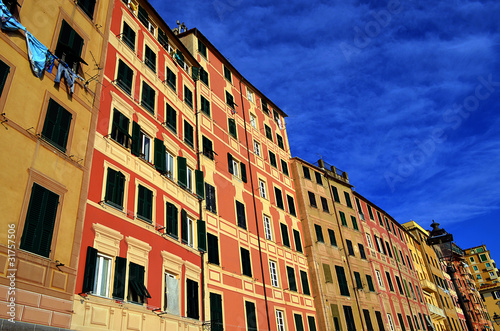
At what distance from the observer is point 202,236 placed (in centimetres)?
2081

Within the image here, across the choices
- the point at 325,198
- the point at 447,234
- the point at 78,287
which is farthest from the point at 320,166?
the point at 78,287

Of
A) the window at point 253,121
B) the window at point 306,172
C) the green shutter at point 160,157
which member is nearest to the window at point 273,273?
the green shutter at point 160,157

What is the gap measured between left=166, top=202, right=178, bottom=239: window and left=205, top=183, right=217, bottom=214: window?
3.58 m

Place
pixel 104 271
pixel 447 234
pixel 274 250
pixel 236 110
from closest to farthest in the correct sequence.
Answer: pixel 104 271 → pixel 447 234 → pixel 274 250 → pixel 236 110

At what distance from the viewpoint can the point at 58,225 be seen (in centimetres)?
1298

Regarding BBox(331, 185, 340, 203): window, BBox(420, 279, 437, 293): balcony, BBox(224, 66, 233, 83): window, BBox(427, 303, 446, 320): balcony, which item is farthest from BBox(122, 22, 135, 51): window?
BBox(420, 279, 437, 293): balcony

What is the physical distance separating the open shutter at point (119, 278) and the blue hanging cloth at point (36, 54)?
23.8 ft

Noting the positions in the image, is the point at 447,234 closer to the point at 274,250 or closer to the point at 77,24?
the point at 274,250

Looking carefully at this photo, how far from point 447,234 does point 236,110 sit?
18991mm

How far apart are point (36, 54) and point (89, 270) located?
25.4ft

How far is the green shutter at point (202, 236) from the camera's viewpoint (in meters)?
20.6

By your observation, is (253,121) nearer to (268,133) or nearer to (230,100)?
(268,133)

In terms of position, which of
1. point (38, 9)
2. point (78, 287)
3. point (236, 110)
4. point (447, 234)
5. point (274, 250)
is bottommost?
point (78, 287)

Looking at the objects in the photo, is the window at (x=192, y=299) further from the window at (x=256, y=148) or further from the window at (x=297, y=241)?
the window at (x=256, y=148)
